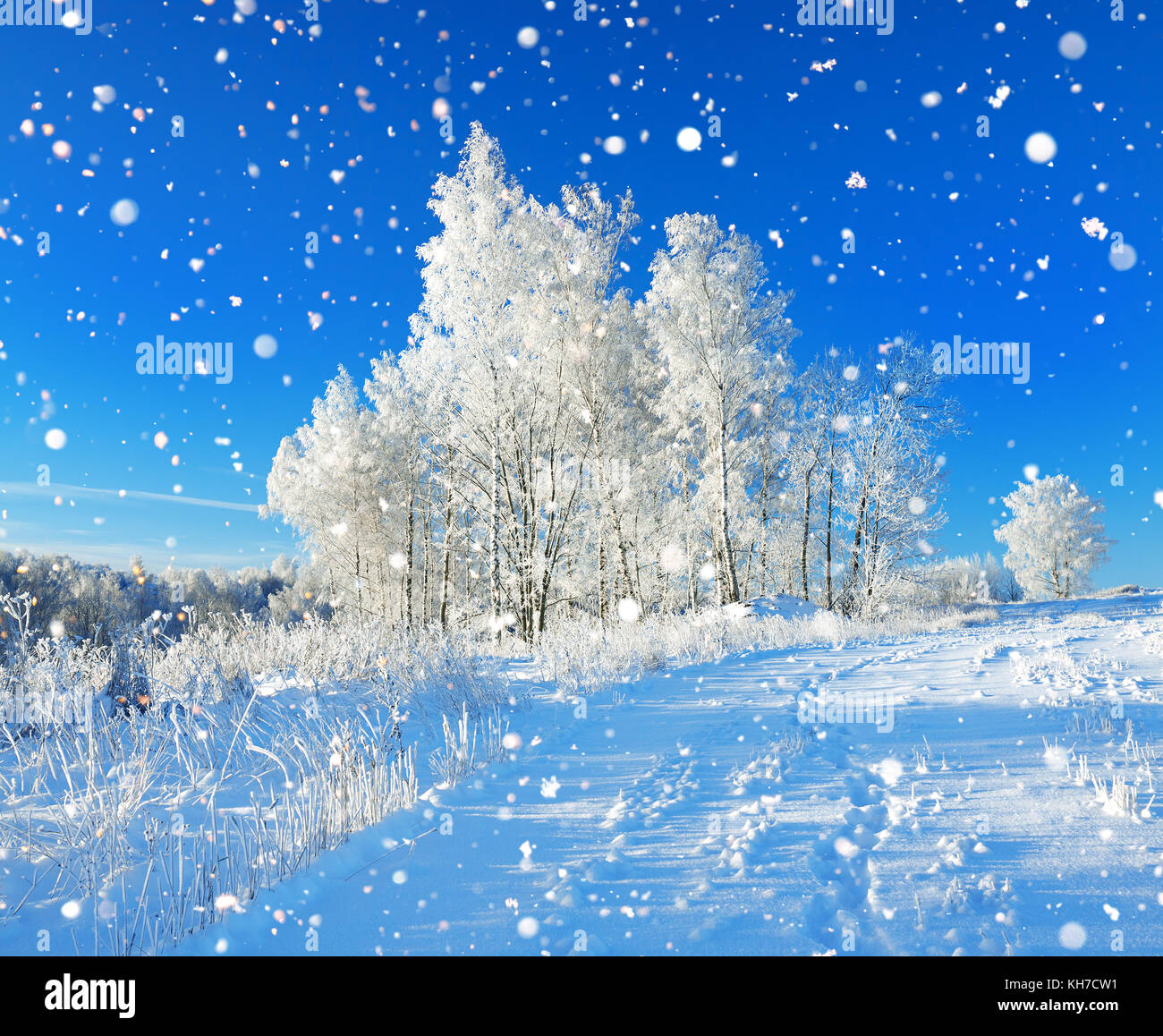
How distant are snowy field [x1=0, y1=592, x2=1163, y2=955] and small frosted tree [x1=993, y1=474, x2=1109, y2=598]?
49.2m

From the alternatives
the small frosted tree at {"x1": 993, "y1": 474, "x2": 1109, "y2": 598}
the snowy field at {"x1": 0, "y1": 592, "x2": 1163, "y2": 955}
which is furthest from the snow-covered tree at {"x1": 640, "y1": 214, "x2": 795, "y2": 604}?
the small frosted tree at {"x1": 993, "y1": 474, "x2": 1109, "y2": 598}

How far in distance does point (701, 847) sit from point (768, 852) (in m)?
0.31

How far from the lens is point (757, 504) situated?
21.2 meters

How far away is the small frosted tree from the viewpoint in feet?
144

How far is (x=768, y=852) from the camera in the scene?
272 centimetres

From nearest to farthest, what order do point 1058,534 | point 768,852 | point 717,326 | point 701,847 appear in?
point 768,852 → point 701,847 → point 717,326 → point 1058,534

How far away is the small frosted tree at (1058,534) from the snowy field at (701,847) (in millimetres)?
49240

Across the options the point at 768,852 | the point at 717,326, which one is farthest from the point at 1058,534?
the point at 768,852

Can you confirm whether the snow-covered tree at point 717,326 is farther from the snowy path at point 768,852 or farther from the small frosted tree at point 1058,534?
the small frosted tree at point 1058,534

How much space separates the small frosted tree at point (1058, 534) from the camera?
43.8m

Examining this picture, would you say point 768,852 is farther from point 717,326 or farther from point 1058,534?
point 1058,534

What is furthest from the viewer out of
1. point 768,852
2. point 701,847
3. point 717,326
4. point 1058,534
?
point 1058,534

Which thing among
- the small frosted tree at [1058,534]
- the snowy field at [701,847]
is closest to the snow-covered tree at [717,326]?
the snowy field at [701,847]
